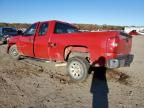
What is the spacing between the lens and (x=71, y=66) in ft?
24.2

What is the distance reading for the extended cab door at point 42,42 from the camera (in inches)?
325

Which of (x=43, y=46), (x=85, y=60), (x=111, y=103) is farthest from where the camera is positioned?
(x=43, y=46)

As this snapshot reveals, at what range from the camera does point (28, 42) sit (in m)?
9.26

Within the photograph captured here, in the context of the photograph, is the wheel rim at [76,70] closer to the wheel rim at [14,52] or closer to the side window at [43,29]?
the side window at [43,29]

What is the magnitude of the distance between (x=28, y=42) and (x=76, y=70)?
9.52 feet

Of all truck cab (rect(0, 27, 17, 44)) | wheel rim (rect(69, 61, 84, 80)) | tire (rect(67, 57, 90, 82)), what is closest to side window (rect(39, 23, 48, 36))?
tire (rect(67, 57, 90, 82))

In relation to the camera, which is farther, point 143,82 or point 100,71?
point 100,71

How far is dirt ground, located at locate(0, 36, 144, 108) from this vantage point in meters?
5.17

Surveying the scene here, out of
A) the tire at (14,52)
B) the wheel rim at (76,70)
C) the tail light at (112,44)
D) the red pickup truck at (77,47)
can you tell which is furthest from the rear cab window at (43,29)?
the tail light at (112,44)

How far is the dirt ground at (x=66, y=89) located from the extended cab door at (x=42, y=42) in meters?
0.66

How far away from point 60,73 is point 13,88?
8.40ft

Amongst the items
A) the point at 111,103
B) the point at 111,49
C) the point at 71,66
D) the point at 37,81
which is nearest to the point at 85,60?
the point at 71,66

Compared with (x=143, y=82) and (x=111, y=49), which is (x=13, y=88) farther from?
(x=143, y=82)

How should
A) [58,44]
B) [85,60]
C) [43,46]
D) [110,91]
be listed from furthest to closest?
[43,46]
[58,44]
[85,60]
[110,91]
